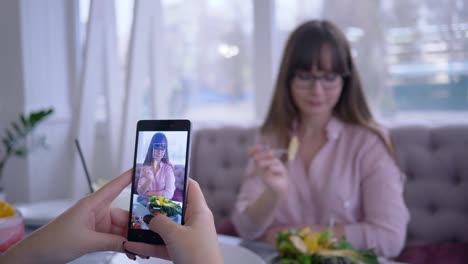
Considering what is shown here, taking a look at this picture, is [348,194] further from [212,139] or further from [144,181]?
[144,181]

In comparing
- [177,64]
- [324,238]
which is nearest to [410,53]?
[177,64]

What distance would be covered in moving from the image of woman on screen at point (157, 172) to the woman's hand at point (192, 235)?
0.03m

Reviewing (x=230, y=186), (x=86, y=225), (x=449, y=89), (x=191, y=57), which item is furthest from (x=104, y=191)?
(x=191, y=57)

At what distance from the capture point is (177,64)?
2154 mm

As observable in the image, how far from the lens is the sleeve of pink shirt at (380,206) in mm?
1076

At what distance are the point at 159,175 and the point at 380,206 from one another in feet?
2.59

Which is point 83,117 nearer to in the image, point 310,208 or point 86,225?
point 310,208

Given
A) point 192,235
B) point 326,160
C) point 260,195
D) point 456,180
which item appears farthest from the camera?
point 456,180

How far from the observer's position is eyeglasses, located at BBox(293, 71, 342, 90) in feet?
3.97

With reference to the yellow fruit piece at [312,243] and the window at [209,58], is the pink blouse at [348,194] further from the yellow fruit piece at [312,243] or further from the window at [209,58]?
the window at [209,58]

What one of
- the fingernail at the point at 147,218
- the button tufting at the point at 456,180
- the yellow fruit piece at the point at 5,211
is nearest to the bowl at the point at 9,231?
the yellow fruit piece at the point at 5,211

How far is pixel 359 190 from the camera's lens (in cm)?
122

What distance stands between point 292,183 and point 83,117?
3.10 ft

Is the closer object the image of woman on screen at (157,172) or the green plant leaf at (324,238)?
the image of woman on screen at (157,172)
